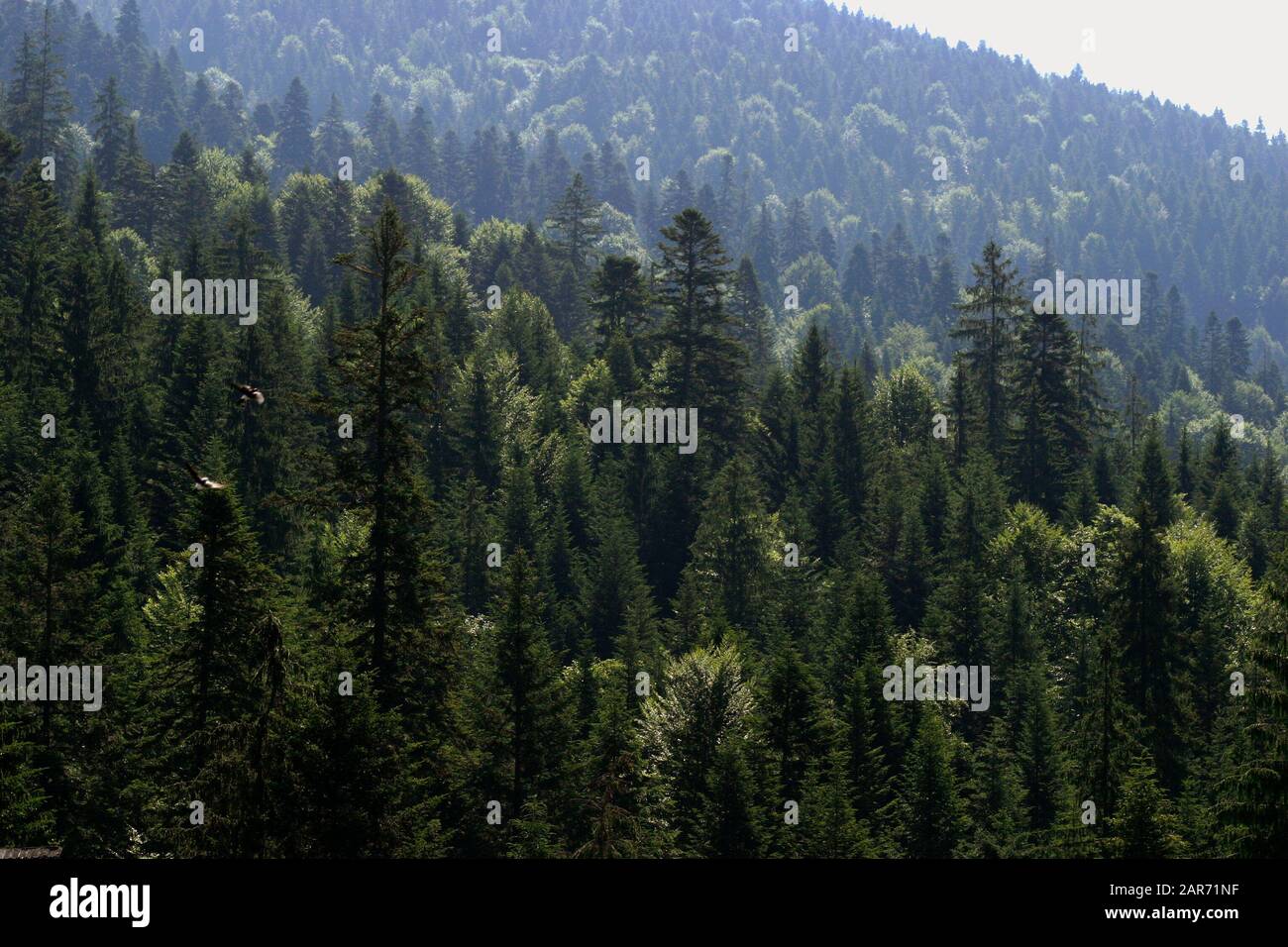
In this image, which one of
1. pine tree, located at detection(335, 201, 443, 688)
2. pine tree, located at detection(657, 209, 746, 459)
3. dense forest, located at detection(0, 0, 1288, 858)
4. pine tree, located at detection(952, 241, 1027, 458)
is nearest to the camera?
pine tree, located at detection(335, 201, 443, 688)

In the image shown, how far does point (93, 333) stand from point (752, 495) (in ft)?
124

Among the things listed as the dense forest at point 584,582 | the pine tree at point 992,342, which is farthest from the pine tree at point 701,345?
the pine tree at point 992,342

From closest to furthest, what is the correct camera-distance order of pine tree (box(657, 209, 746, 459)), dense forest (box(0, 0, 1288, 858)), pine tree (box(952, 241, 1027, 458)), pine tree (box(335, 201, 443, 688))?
pine tree (box(335, 201, 443, 688)) < dense forest (box(0, 0, 1288, 858)) < pine tree (box(657, 209, 746, 459)) < pine tree (box(952, 241, 1027, 458))

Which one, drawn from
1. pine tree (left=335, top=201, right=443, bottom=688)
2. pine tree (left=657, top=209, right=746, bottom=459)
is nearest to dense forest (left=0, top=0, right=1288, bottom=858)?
pine tree (left=335, top=201, right=443, bottom=688)

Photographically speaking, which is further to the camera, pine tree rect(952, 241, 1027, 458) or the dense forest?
pine tree rect(952, 241, 1027, 458)

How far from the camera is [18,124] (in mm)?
139625

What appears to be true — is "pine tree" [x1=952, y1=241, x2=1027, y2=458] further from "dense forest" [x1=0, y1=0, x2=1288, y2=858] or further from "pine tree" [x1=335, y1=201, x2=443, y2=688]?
"pine tree" [x1=335, y1=201, x2=443, y2=688]

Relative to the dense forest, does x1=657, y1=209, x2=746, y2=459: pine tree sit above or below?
above

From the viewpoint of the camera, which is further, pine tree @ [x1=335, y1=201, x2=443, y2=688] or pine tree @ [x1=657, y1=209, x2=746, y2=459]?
pine tree @ [x1=657, y1=209, x2=746, y2=459]

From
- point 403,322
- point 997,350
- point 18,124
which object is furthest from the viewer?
point 18,124

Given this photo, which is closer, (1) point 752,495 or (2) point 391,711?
(2) point 391,711


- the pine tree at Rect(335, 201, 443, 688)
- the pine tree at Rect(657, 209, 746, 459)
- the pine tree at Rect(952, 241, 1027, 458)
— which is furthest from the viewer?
the pine tree at Rect(952, 241, 1027, 458)

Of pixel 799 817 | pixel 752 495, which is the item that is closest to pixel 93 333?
Result: pixel 752 495
